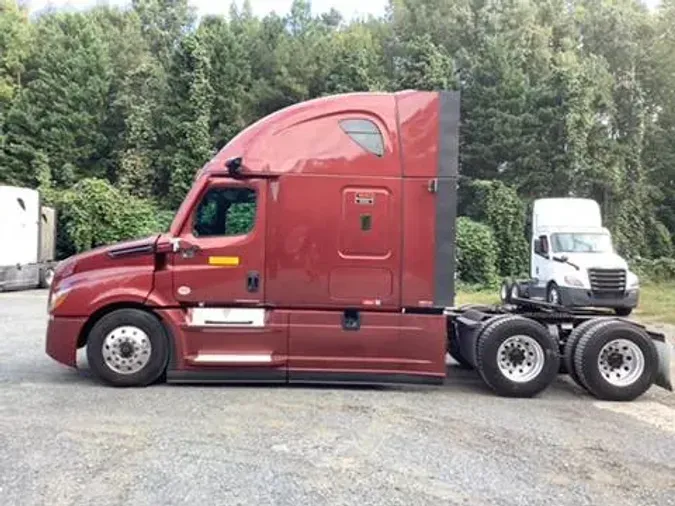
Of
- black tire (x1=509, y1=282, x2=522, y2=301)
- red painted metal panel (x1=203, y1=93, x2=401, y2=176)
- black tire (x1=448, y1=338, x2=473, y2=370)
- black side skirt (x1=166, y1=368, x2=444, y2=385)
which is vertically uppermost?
red painted metal panel (x1=203, y1=93, x2=401, y2=176)

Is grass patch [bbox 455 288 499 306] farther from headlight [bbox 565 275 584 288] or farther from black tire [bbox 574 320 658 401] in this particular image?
black tire [bbox 574 320 658 401]

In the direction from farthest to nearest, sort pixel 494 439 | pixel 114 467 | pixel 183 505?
pixel 494 439
pixel 114 467
pixel 183 505

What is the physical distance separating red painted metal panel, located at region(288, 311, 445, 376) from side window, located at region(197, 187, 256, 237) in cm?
119

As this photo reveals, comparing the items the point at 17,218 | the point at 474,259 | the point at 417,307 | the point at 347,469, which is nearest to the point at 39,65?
the point at 17,218

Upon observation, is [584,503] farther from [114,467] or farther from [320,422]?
[114,467]

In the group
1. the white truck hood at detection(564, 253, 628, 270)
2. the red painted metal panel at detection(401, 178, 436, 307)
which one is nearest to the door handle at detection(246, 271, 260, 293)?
the red painted metal panel at detection(401, 178, 436, 307)

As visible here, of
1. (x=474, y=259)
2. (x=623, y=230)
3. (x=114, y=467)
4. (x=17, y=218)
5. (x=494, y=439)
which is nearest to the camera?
(x=114, y=467)

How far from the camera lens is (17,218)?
23812 mm

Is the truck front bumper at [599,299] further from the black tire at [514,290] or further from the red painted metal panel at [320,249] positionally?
the red painted metal panel at [320,249]

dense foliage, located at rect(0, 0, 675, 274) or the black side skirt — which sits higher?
dense foliage, located at rect(0, 0, 675, 274)

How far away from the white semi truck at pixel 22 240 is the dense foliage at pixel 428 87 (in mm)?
7630

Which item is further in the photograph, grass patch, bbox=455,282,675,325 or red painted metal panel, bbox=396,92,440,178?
grass patch, bbox=455,282,675,325

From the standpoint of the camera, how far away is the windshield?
74.9 ft

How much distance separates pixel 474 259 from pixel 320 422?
1053 inches
